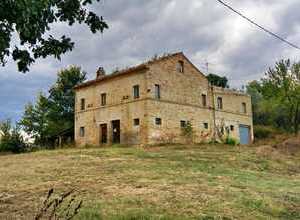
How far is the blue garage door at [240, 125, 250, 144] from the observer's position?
133 ft

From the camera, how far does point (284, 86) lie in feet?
129

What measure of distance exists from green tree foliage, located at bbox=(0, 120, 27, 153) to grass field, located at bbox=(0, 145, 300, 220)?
1676cm

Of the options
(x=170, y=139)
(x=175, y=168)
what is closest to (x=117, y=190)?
(x=175, y=168)

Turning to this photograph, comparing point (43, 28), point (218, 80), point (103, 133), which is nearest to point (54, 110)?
point (103, 133)

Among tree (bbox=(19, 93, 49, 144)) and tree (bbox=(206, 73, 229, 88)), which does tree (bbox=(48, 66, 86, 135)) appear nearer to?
tree (bbox=(19, 93, 49, 144))

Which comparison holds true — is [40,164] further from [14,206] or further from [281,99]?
[281,99]

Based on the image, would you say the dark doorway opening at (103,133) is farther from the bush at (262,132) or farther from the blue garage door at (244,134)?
the bush at (262,132)

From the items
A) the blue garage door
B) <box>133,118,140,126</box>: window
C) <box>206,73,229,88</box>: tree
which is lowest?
the blue garage door

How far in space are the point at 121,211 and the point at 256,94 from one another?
52510 mm

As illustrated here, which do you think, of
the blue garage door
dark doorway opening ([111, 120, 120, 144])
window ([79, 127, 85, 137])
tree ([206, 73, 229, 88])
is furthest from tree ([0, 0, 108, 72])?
tree ([206, 73, 229, 88])

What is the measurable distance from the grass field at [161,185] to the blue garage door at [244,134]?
1586 cm

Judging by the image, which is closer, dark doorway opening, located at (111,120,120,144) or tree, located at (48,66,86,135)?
dark doorway opening, located at (111,120,120,144)

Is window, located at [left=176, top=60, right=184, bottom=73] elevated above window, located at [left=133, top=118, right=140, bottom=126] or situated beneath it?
elevated above

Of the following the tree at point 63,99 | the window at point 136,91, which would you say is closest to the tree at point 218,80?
the tree at point 63,99
